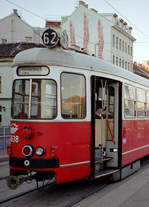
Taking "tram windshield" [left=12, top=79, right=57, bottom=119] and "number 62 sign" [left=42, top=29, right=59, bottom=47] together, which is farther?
"number 62 sign" [left=42, top=29, right=59, bottom=47]

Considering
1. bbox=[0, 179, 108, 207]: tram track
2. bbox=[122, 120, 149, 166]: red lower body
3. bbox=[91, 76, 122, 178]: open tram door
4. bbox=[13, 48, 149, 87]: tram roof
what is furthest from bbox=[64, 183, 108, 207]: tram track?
bbox=[13, 48, 149, 87]: tram roof

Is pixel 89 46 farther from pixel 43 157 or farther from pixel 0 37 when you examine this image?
pixel 43 157

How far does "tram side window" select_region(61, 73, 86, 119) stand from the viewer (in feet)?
23.3

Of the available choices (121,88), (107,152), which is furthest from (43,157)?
(121,88)

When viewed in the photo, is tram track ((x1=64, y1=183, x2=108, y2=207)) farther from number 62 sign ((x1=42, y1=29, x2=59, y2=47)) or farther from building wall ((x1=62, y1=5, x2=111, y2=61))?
building wall ((x1=62, y1=5, x2=111, y2=61))

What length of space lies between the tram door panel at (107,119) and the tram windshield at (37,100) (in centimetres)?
172

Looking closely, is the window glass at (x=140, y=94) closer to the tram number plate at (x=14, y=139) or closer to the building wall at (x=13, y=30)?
the tram number plate at (x=14, y=139)

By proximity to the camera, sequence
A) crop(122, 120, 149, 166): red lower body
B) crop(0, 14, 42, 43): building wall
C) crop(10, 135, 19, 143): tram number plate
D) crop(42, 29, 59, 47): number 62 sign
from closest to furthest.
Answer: crop(10, 135, 19, 143): tram number plate → crop(42, 29, 59, 47): number 62 sign → crop(122, 120, 149, 166): red lower body → crop(0, 14, 42, 43): building wall

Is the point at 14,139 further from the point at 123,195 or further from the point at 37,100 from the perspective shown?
the point at 123,195

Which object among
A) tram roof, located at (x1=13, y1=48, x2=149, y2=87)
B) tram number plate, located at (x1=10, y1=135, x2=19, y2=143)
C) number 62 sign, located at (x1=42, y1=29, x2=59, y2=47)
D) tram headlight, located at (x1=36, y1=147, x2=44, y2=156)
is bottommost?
tram headlight, located at (x1=36, y1=147, x2=44, y2=156)

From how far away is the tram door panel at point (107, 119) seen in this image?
8.45 metres

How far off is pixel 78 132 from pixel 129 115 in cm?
272

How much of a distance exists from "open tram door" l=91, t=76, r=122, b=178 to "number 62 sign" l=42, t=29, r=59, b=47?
4.98ft

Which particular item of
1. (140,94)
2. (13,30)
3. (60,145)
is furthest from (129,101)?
(13,30)
